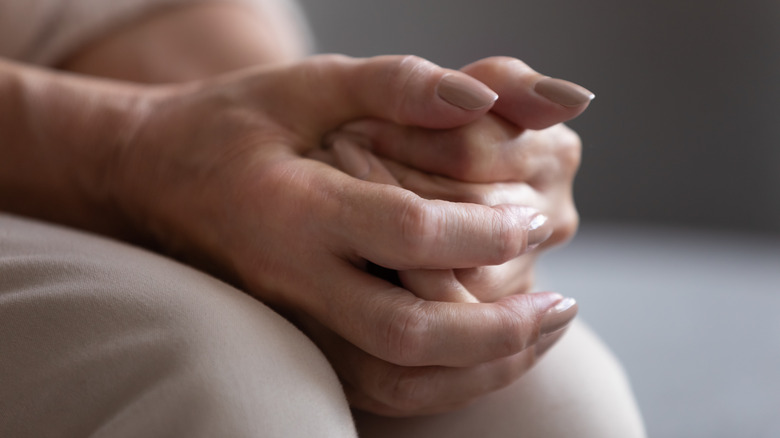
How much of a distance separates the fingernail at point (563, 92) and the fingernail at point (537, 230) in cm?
8

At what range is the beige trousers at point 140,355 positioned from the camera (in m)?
0.31

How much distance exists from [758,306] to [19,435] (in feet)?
2.79

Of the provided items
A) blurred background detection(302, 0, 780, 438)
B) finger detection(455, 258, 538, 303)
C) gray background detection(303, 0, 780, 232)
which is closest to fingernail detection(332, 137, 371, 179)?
finger detection(455, 258, 538, 303)

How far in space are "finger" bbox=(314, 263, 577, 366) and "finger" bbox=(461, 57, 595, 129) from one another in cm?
13

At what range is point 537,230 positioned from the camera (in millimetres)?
445

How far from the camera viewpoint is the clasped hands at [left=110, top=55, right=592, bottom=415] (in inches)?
15.6

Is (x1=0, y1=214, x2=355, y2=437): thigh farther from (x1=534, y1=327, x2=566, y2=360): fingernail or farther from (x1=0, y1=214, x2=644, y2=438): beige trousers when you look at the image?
(x1=534, y1=327, x2=566, y2=360): fingernail

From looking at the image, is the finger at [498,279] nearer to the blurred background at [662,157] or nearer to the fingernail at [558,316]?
the fingernail at [558,316]

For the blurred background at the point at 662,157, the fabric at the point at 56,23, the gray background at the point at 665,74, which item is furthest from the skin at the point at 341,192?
the gray background at the point at 665,74

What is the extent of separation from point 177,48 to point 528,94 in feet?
1.65

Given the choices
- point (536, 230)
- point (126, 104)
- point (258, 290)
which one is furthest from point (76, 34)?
point (536, 230)

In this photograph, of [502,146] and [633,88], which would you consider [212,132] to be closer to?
[502,146]

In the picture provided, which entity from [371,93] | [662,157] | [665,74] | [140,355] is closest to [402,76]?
[371,93]

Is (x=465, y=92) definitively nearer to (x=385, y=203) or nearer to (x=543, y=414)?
(x=385, y=203)
